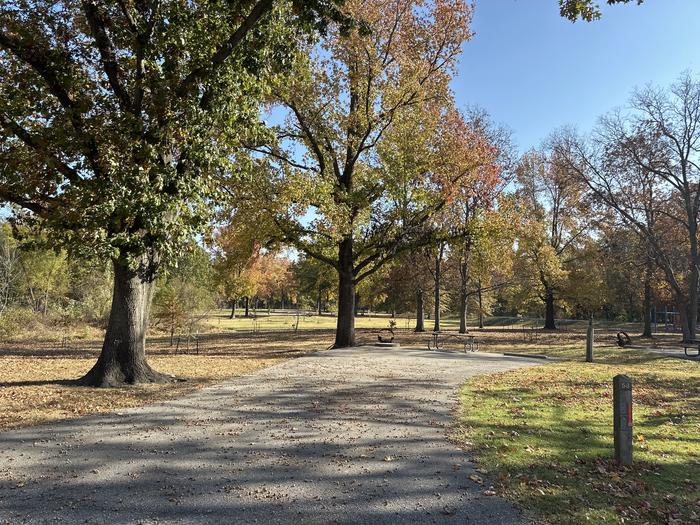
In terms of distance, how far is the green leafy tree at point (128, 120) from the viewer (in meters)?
8.84

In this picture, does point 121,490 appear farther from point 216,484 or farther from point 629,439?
point 629,439

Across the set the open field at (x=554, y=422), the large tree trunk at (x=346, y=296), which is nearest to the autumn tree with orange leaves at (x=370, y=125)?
the large tree trunk at (x=346, y=296)

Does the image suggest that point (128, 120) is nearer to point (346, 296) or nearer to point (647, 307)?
point (346, 296)

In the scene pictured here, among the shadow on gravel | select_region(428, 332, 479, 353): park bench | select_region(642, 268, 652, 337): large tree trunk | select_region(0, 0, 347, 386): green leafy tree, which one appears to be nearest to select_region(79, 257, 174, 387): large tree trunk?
select_region(0, 0, 347, 386): green leafy tree

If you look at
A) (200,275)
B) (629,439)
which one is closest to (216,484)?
(629,439)

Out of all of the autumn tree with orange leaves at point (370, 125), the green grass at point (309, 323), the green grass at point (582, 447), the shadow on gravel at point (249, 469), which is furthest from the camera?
the green grass at point (309, 323)

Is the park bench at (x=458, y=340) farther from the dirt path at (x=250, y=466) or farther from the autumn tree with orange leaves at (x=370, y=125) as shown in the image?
the dirt path at (x=250, y=466)

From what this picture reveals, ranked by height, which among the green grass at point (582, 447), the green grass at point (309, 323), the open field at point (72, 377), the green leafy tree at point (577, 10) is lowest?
the green grass at point (309, 323)

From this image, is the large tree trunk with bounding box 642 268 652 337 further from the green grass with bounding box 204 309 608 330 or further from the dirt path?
the dirt path

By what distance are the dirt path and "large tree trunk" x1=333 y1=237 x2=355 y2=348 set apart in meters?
11.1

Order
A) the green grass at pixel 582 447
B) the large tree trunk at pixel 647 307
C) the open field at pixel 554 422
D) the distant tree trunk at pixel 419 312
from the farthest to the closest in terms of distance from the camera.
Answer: the distant tree trunk at pixel 419 312 < the large tree trunk at pixel 647 307 < the open field at pixel 554 422 < the green grass at pixel 582 447

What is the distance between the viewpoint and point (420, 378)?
11242mm

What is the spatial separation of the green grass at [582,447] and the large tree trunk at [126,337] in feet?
22.0

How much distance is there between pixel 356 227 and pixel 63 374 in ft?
34.6
